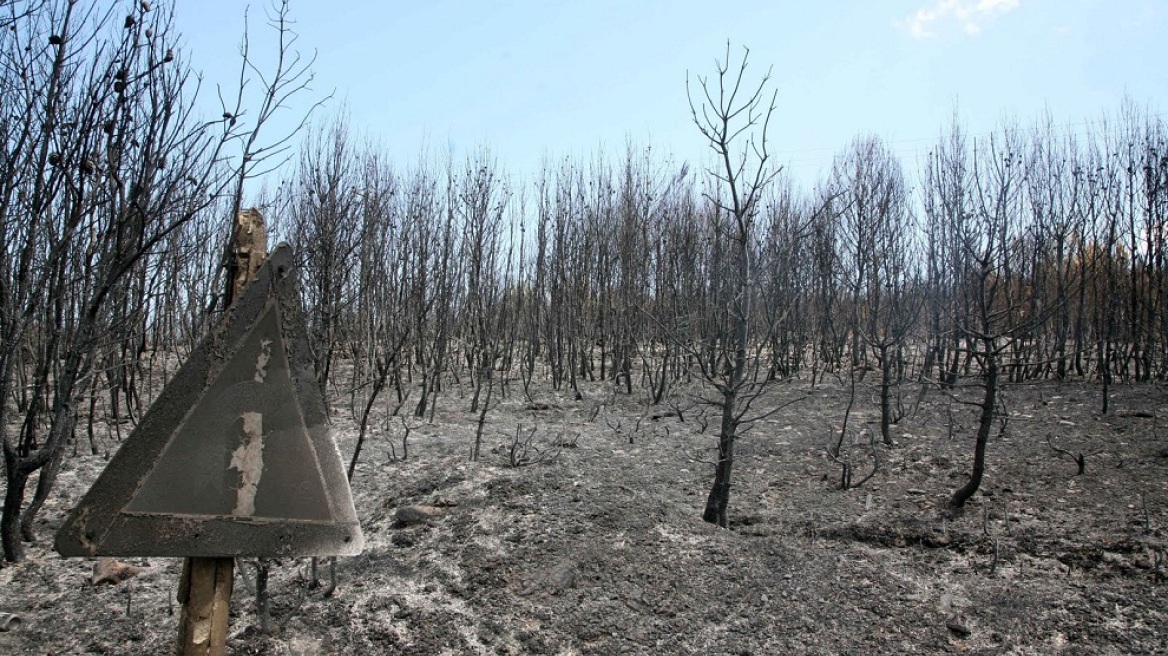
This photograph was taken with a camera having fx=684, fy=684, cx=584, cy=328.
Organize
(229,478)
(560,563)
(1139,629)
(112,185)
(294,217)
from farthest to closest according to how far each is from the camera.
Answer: (294,217) < (560,563) < (112,185) < (1139,629) < (229,478)

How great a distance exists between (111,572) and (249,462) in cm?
325

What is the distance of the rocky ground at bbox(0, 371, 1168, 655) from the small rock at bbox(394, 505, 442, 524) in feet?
0.08

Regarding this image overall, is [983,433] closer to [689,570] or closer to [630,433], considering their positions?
[689,570]

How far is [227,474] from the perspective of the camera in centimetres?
154

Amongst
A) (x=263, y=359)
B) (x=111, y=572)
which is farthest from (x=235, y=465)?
(x=111, y=572)

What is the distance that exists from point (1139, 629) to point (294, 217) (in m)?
10.3

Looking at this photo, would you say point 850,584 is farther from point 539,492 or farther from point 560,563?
point 539,492

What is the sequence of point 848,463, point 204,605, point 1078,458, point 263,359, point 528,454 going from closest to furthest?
point 204,605
point 263,359
point 1078,458
point 848,463
point 528,454

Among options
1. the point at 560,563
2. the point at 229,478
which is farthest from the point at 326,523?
the point at 560,563

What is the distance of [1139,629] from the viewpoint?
10.7 feet

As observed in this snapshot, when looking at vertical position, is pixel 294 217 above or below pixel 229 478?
above

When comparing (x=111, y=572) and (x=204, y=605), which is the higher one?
(x=204, y=605)

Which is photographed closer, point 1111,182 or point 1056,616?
point 1056,616

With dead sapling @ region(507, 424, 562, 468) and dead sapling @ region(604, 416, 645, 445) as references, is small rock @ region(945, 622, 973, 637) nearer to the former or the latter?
dead sapling @ region(507, 424, 562, 468)
